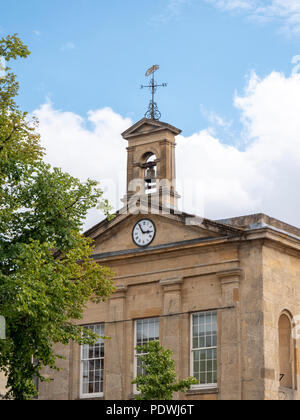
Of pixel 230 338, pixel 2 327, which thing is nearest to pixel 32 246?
pixel 2 327

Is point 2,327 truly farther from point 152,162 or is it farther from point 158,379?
point 152,162

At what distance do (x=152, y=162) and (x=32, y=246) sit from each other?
12.9m

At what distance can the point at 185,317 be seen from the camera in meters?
33.4

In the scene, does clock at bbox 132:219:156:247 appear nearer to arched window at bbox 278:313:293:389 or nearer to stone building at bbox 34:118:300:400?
stone building at bbox 34:118:300:400

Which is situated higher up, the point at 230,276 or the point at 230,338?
the point at 230,276

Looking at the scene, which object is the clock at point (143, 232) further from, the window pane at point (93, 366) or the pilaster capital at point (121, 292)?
the window pane at point (93, 366)

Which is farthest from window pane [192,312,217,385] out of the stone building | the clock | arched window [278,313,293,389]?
the clock

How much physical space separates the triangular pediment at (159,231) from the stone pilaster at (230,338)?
1.67 metres

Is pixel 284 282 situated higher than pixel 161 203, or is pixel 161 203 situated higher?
pixel 161 203

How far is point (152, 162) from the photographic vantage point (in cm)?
3609

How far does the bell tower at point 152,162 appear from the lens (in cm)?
3541

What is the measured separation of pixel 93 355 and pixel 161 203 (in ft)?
21.3
